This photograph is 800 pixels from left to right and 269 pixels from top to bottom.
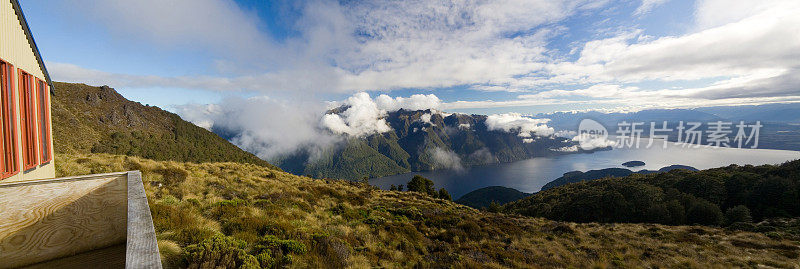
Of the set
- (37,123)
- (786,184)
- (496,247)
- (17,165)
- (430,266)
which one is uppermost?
(37,123)

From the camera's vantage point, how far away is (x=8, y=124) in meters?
5.82

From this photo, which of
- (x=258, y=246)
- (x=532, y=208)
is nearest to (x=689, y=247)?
(x=258, y=246)

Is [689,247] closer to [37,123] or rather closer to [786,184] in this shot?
[37,123]

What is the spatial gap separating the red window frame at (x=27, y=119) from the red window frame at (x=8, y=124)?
0.62 m

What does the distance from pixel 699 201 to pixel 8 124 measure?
2611 inches

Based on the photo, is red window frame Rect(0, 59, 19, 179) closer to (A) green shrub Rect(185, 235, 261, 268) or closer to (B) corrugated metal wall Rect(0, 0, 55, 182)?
(B) corrugated metal wall Rect(0, 0, 55, 182)

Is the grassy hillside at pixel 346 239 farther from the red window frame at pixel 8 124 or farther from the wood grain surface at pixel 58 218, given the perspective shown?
the red window frame at pixel 8 124

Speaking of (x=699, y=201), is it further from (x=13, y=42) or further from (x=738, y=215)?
(x=13, y=42)

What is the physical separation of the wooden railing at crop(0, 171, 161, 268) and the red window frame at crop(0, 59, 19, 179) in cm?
251

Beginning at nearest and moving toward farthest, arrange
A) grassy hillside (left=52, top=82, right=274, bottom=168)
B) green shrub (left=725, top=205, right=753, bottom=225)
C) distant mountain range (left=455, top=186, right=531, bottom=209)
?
1. green shrub (left=725, top=205, right=753, bottom=225)
2. grassy hillside (left=52, top=82, right=274, bottom=168)
3. distant mountain range (left=455, top=186, right=531, bottom=209)

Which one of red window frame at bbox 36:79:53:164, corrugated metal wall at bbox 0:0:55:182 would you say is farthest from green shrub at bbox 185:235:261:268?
red window frame at bbox 36:79:53:164

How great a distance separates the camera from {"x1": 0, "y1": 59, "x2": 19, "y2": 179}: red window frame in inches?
216

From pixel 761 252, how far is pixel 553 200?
51122 millimetres

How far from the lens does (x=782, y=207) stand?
34.9 meters
